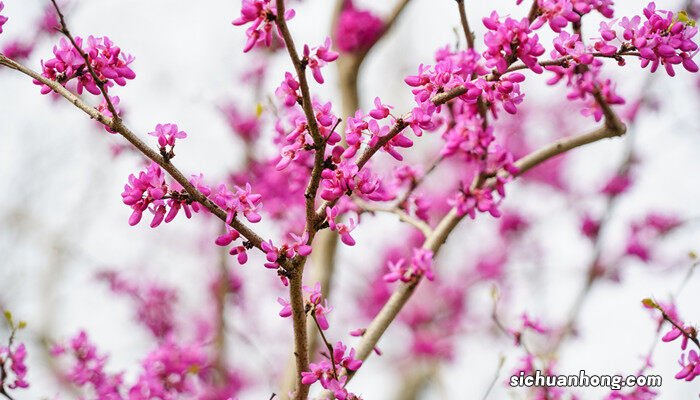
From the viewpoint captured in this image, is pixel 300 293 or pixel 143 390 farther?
pixel 143 390

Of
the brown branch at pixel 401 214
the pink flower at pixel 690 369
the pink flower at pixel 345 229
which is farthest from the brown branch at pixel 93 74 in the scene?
the pink flower at pixel 690 369

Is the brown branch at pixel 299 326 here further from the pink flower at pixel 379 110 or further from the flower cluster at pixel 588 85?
the flower cluster at pixel 588 85

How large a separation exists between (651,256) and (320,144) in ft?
17.2

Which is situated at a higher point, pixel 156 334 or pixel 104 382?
pixel 156 334

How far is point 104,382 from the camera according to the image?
112 inches

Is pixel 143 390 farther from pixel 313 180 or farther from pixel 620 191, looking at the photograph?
pixel 620 191

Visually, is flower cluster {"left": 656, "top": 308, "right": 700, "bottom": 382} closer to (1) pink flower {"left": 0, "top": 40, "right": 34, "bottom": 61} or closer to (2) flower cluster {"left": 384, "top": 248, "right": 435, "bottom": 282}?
(2) flower cluster {"left": 384, "top": 248, "right": 435, "bottom": 282}

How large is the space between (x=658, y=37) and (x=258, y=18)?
124 cm

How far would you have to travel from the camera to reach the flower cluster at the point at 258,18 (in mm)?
1591

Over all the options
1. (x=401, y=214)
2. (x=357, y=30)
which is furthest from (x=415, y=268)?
(x=357, y=30)

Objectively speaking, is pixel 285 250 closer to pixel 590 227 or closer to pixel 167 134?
pixel 167 134

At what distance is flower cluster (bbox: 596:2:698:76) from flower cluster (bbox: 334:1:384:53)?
7.88 ft

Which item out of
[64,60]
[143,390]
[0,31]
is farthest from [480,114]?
[143,390]

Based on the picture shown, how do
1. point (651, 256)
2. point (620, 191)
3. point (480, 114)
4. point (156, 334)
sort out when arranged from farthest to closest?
1. point (651, 256)
2. point (620, 191)
3. point (156, 334)
4. point (480, 114)
